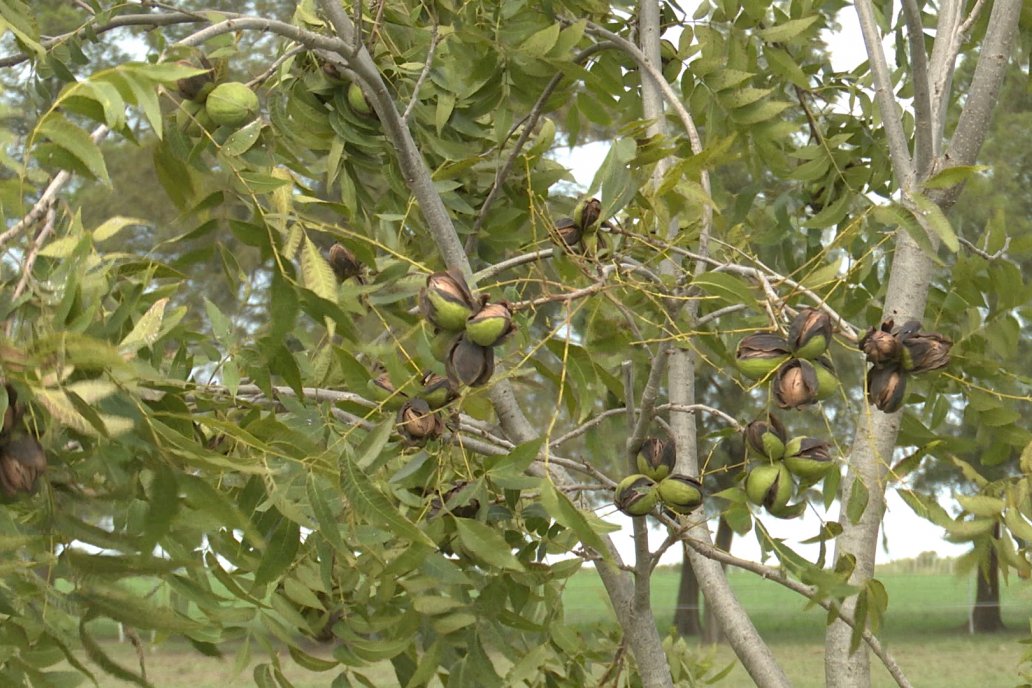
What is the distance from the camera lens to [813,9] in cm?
190

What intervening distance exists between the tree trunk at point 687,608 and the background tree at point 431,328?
33.6 ft

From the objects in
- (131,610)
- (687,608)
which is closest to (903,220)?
(131,610)

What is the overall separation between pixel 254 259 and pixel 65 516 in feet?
28.7

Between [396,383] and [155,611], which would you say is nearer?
[155,611]

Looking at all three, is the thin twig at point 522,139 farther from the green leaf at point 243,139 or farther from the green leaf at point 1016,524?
the green leaf at point 1016,524

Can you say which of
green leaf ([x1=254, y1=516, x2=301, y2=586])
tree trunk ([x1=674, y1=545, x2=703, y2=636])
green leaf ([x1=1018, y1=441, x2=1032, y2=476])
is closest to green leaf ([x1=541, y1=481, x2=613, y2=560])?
green leaf ([x1=254, y1=516, x2=301, y2=586])

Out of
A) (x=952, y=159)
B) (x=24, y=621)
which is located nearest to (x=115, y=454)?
(x=24, y=621)

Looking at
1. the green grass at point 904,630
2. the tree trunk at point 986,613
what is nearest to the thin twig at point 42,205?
the green grass at point 904,630

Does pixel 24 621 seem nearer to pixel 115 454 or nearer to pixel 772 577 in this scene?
pixel 115 454

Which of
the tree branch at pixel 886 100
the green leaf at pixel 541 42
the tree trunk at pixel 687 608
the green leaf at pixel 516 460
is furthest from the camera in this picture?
the tree trunk at pixel 687 608

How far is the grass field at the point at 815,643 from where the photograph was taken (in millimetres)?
9539

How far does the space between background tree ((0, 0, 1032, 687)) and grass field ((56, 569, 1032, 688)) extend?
592 cm

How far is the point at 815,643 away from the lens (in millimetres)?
12430

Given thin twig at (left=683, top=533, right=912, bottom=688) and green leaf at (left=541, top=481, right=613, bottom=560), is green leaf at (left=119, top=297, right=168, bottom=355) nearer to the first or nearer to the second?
green leaf at (left=541, top=481, right=613, bottom=560)
